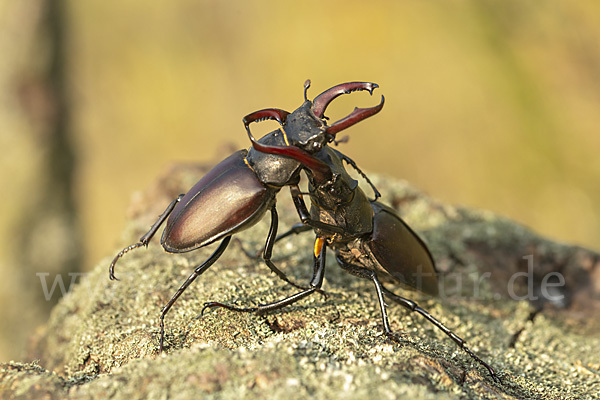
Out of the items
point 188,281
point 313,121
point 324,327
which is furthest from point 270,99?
point 324,327

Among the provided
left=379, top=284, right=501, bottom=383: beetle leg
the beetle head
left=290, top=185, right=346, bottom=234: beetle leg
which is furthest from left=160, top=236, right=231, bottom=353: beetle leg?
left=379, top=284, right=501, bottom=383: beetle leg

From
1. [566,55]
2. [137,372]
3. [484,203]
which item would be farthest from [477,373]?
[566,55]

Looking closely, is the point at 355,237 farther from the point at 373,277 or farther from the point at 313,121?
the point at 313,121

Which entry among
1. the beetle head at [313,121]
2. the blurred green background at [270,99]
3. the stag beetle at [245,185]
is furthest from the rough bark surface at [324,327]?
the blurred green background at [270,99]

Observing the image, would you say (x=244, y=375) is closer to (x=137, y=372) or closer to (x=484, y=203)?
(x=137, y=372)

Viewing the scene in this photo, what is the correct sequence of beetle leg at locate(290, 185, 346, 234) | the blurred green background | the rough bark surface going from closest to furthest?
the rough bark surface, beetle leg at locate(290, 185, 346, 234), the blurred green background

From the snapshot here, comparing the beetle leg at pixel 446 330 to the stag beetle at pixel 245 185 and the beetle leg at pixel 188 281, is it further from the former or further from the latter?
the beetle leg at pixel 188 281

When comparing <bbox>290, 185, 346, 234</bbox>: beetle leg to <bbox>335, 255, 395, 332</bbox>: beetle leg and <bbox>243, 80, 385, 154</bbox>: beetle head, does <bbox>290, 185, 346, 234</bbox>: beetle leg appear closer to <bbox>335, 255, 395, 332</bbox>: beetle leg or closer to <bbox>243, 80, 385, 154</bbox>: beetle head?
<bbox>243, 80, 385, 154</bbox>: beetle head
